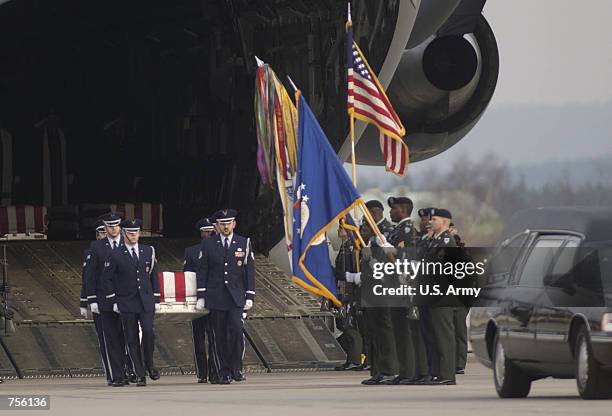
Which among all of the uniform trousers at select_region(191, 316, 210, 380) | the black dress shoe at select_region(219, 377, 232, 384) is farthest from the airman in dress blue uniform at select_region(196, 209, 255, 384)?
the uniform trousers at select_region(191, 316, 210, 380)

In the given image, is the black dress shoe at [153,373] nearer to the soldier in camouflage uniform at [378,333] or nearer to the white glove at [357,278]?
the white glove at [357,278]

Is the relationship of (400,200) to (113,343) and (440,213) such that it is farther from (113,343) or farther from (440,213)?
(113,343)

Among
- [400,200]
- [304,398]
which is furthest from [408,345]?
[304,398]

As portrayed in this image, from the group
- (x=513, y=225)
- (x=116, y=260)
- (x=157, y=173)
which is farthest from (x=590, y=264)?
(x=157, y=173)

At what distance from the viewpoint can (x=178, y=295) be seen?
18.2 m

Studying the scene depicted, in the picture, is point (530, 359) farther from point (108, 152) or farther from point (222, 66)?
point (108, 152)

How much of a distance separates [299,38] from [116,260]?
358 inches

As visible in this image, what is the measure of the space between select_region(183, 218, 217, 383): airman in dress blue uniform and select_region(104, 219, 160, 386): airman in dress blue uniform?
546mm

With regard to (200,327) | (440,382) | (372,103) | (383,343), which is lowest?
(440,382)

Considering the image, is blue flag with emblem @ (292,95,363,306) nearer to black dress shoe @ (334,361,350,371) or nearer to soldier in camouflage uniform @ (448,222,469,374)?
soldier in camouflage uniform @ (448,222,469,374)

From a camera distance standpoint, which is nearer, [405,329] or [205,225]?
[405,329]

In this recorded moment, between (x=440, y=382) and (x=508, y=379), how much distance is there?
300cm

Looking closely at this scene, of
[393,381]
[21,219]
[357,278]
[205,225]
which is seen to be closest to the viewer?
[393,381]

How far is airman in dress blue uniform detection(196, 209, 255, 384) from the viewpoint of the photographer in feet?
58.4
